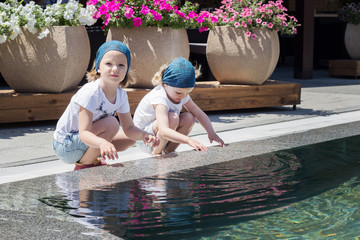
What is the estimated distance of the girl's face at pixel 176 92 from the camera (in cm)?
346

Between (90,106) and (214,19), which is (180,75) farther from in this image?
(214,19)

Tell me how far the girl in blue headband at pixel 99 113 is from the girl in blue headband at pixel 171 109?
9.0 inches

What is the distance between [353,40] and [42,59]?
7829mm

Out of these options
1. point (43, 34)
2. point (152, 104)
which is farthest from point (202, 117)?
point (43, 34)

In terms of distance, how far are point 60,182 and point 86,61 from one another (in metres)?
3.52

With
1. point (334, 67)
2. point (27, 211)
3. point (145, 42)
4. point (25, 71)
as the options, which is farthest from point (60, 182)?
point (334, 67)

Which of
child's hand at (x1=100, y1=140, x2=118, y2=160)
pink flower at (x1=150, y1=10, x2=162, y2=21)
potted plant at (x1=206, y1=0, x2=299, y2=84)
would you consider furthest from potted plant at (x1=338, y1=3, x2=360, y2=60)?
child's hand at (x1=100, y1=140, x2=118, y2=160)

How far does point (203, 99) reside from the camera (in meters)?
6.18

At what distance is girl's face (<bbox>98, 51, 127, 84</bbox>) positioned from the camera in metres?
3.05

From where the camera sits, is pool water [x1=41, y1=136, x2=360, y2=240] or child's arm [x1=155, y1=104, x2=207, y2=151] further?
child's arm [x1=155, y1=104, x2=207, y2=151]

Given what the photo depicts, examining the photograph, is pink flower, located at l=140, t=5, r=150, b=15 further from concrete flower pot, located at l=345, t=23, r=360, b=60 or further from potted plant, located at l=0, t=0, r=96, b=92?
concrete flower pot, located at l=345, t=23, r=360, b=60

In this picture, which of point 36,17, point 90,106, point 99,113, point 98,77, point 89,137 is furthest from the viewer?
point 36,17

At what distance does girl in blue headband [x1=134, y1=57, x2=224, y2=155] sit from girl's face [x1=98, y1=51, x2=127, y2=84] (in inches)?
16.6

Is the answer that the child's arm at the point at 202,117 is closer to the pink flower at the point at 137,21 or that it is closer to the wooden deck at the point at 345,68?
the pink flower at the point at 137,21
